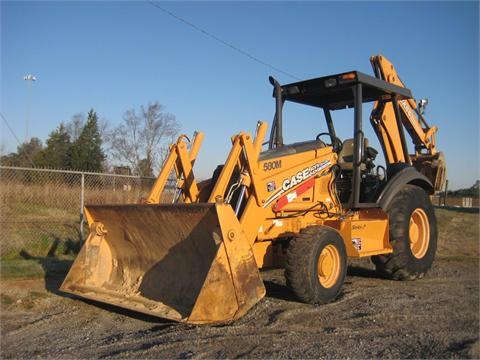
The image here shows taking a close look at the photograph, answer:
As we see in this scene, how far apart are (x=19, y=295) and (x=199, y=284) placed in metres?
3.00

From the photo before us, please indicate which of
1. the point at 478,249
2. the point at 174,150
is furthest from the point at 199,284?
the point at 478,249

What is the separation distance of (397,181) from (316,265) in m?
2.71

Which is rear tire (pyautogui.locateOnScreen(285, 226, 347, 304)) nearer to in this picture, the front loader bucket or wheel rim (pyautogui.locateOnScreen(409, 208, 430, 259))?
the front loader bucket

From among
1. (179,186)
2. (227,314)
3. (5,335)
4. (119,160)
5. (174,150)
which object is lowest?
(5,335)

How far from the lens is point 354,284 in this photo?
7.50 m

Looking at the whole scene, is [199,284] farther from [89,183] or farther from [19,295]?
[89,183]

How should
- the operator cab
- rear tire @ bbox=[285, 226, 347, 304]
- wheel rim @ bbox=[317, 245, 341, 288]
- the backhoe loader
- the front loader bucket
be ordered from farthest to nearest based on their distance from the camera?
the operator cab < wheel rim @ bbox=[317, 245, 341, 288] < rear tire @ bbox=[285, 226, 347, 304] < the backhoe loader < the front loader bucket

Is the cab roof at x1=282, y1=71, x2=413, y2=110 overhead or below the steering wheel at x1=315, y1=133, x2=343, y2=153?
overhead

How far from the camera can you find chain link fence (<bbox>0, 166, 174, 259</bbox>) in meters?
10.1

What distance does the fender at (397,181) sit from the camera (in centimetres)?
739

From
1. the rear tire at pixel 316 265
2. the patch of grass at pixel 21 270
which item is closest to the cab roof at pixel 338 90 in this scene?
the rear tire at pixel 316 265

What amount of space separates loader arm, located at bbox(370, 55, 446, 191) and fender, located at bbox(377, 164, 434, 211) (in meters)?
0.35

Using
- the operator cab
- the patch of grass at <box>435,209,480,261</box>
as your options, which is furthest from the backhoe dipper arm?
the patch of grass at <box>435,209,480,261</box>

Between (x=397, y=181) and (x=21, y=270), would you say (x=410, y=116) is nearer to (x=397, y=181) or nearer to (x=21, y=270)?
(x=397, y=181)
